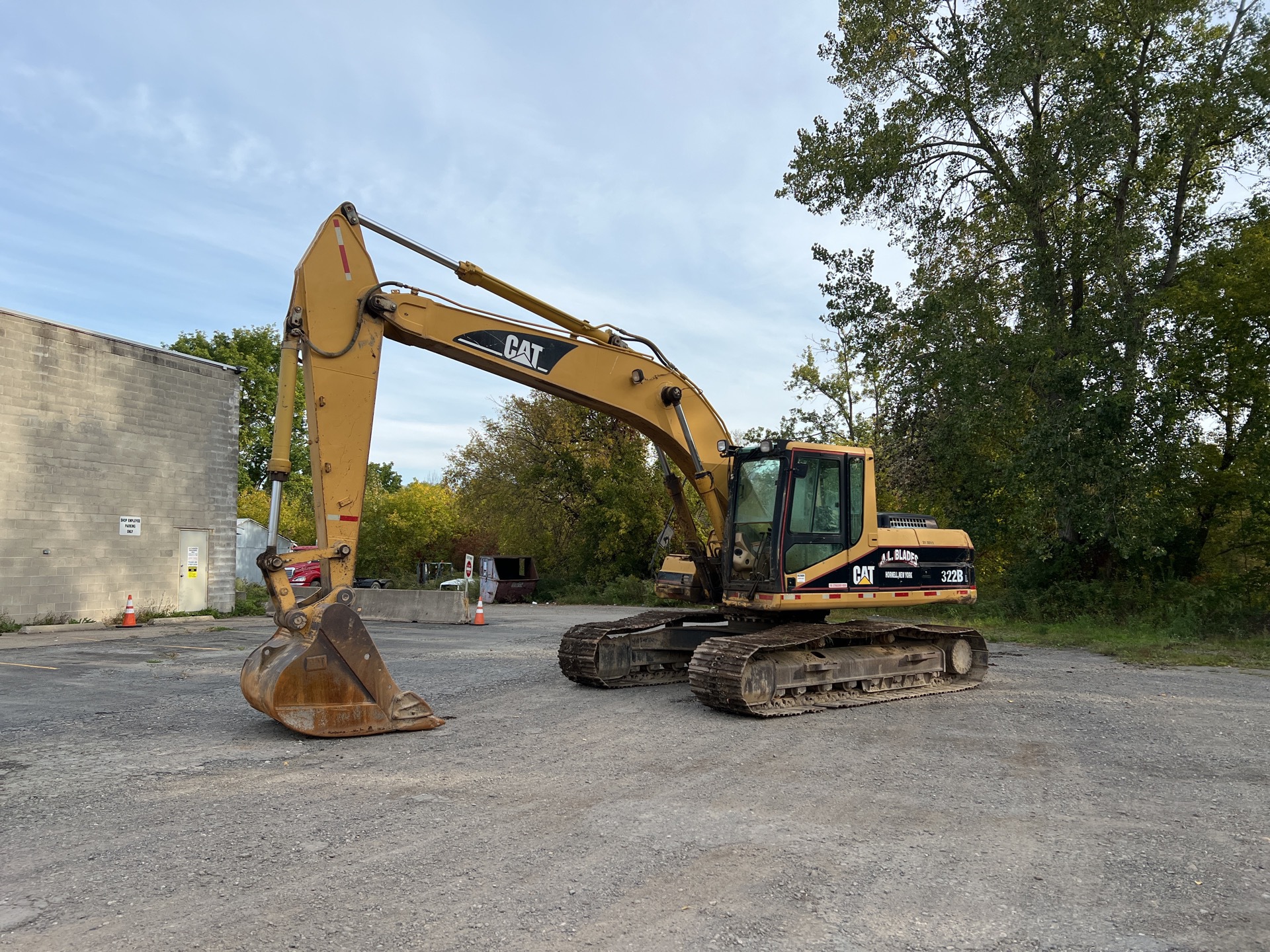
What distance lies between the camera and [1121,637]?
16.5m

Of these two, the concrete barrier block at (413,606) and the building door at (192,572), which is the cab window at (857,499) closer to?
the concrete barrier block at (413,606)

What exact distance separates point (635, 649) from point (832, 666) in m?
2.38

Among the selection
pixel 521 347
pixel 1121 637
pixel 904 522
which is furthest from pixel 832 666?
pixel 1121 637

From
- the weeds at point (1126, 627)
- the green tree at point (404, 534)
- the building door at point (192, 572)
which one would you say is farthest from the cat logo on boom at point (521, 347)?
the green tree at point (404, 534)

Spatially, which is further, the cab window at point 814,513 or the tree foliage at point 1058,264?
the tree foliage at point 1058,264

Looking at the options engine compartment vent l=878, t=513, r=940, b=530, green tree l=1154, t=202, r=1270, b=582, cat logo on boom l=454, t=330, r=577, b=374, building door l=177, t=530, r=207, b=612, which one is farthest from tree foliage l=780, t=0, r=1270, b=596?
building door l=177, t=530, r=207, b=612

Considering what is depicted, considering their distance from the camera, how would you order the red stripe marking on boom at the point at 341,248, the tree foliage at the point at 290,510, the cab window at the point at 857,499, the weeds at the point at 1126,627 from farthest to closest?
the tree foliage at the point at 290,510 < the weeds at the point at 1126,627 < the cab window at the point at 857,499 < the red stripe marking on boom at the point at 341,248

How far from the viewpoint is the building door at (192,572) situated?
67.2 feet

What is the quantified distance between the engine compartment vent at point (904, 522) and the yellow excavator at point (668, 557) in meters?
0.03

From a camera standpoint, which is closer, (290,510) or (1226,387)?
(1226,387)

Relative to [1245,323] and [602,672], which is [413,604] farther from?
[1245,323]

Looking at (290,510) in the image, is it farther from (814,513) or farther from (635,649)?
(814,513)

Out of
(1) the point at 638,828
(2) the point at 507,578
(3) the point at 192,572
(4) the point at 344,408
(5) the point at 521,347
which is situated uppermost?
(5) the point at 521,347

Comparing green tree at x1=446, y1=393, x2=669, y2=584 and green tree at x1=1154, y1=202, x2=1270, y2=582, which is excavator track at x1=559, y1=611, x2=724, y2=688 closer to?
green tree at x1=1154, y1=202, x2=1270, y2=582
